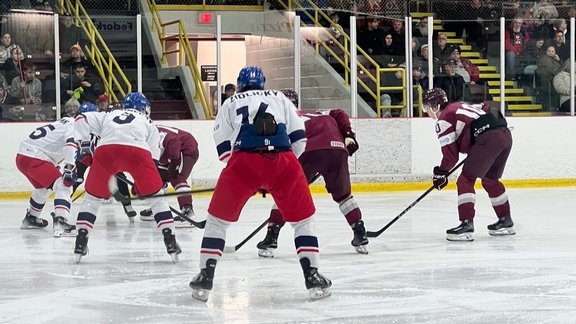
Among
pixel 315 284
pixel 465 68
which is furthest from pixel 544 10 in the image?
pixel 315 284

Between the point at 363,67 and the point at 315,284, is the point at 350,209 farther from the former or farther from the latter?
the point at 363,67

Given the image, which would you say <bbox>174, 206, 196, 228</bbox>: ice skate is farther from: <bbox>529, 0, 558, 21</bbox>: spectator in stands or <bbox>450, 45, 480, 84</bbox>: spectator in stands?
<bbox>529, 0, 558, 21</bbox>: spectator in stands

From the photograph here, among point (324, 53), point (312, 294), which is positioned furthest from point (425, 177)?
point (312, 294)

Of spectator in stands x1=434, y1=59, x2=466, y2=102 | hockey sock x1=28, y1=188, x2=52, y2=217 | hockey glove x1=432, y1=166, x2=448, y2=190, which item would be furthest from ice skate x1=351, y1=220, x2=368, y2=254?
spectator in stands x1=434, y1=59, x2=466, y2=102

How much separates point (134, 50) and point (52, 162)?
3.19 m

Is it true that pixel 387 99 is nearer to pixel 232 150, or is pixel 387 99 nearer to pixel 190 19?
pixel 190 19

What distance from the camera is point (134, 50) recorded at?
11031 millimetres

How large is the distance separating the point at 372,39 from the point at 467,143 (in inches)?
176

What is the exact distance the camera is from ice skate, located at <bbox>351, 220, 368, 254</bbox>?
259 inches

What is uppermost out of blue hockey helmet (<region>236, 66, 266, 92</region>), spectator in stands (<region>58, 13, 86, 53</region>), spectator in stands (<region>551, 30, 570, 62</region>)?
spectator in stands (<region>58, 13, 86, 53</region>)

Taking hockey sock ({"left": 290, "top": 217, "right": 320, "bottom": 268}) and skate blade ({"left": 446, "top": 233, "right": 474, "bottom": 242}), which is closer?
hockey sock ({"left": 290, "top": 217, "right": 320, "bottom": 268})

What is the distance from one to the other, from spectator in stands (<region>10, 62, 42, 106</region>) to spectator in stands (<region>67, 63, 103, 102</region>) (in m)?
0.36

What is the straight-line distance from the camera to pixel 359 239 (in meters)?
6.59

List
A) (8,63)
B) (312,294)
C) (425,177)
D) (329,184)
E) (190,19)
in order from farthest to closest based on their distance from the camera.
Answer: (190,19) → (425,177) → (8,63) → (329,184) → (312,294)
